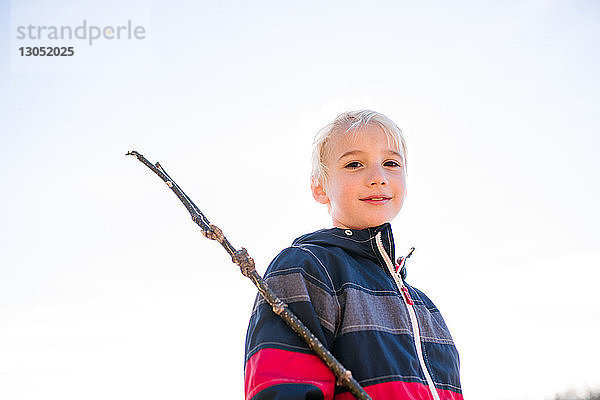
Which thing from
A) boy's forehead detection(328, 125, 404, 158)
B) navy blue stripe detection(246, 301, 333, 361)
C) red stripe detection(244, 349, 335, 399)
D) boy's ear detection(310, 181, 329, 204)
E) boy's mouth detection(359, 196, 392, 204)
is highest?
boy's forehead detection(328, 125, 404, 158)

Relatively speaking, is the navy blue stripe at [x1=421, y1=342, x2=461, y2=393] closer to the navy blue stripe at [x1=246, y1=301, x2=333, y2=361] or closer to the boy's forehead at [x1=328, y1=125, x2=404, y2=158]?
the navy blue stripe at [x1=246, y1=301, x2=333, y2=361]

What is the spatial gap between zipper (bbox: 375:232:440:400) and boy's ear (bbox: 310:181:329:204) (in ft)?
1.32

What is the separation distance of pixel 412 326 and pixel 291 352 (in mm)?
766

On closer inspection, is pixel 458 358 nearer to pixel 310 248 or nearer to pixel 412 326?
pixel 412 326

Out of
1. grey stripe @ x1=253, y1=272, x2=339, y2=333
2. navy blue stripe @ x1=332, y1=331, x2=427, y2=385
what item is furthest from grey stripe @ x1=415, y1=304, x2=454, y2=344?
grey stripe @ x1=253, y1=272, x2=339, y2=333

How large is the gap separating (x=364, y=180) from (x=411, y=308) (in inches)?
24.5

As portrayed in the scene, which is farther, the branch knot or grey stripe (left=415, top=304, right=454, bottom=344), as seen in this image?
grey stripe (left=415, top=304, right=454, bottom=344)

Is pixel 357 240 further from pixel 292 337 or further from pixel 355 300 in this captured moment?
pixel 292 337

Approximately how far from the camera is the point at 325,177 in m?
2.88

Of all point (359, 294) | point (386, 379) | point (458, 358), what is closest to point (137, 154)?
point (359, 294)

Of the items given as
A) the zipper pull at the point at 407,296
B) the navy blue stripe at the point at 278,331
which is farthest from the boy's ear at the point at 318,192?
the navy blue stripe at the point at 278,331

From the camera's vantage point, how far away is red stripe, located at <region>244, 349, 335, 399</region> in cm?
188

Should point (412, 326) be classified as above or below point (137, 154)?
below

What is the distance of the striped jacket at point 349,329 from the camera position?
1.92m
